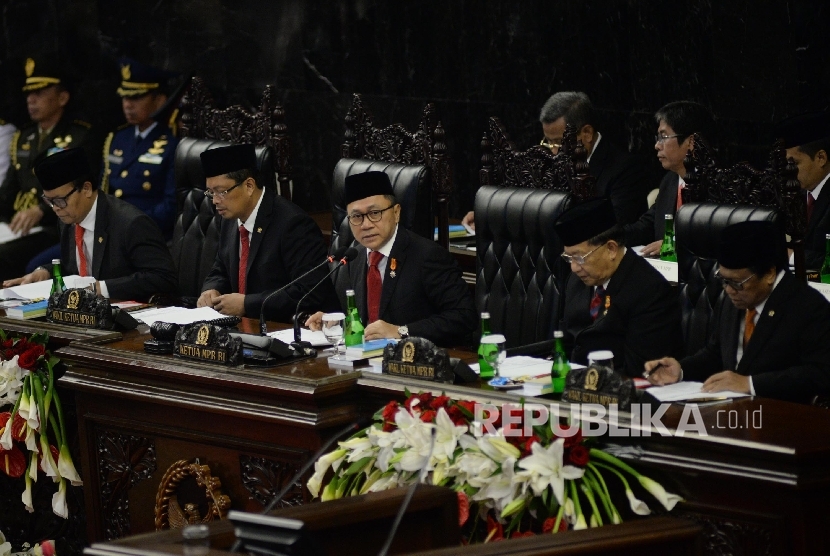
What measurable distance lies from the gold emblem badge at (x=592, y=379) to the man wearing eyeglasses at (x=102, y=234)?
2711 mm

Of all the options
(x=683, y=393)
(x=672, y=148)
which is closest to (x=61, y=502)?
(x=683, y=393)

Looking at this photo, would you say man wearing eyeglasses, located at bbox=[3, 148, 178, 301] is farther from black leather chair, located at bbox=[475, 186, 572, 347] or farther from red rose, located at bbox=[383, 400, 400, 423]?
red rose, located at bbox=[383, 400, 400, 423]

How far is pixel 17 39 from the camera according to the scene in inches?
341

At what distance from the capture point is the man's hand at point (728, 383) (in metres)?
3.66

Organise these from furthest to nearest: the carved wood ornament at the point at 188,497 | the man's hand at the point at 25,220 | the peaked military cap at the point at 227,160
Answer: the man's hand at the point at 25,220, the peaked military cap at the point at 227,160, the carved wood ornament at the point at 188,497

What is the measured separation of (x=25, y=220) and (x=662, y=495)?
558cm

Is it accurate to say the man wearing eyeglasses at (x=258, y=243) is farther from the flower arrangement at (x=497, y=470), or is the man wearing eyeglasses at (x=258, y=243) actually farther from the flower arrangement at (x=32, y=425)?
the flower arrangement at (x=497, y=470)

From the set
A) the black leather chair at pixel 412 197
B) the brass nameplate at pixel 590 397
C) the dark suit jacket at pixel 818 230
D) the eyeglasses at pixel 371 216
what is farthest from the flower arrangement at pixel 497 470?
the dark suit jacket at pixel 818 230

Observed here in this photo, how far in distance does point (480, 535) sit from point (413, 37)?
193 inches

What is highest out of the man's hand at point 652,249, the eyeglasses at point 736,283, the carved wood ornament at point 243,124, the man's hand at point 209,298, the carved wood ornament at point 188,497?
the carved wood ornament at point 243,124

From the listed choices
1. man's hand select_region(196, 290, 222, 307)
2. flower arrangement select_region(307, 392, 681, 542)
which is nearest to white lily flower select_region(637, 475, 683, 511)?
flower arrangement select_region(307, 392, 681, 542)

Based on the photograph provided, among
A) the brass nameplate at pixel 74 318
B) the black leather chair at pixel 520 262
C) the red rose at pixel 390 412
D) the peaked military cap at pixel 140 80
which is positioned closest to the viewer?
the red rose at pixel 390 412

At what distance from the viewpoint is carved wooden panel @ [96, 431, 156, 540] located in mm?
4473

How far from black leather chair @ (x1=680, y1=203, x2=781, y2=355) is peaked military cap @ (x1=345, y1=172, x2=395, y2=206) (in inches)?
39.7
